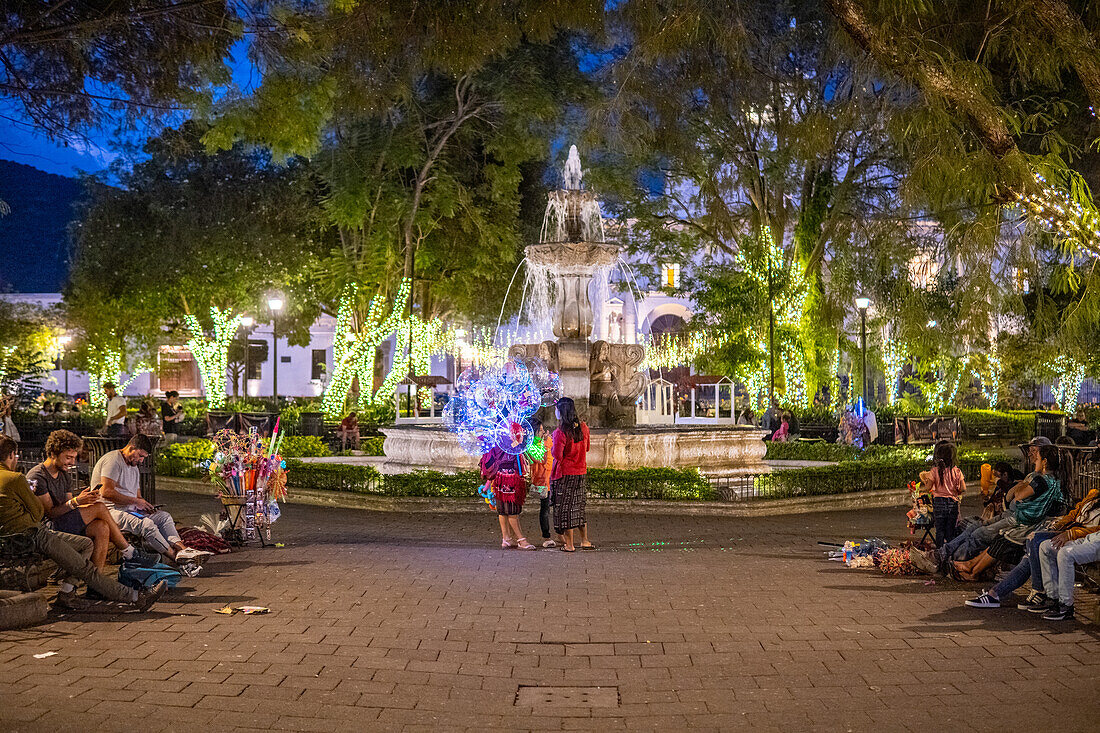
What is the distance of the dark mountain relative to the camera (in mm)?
72625

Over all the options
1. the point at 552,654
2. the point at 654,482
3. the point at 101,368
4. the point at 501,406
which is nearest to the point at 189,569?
the point at 552,654

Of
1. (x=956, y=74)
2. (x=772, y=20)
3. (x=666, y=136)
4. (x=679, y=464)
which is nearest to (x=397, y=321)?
(x=666, y=136)

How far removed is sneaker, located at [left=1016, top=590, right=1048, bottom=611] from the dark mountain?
7116 centimetres

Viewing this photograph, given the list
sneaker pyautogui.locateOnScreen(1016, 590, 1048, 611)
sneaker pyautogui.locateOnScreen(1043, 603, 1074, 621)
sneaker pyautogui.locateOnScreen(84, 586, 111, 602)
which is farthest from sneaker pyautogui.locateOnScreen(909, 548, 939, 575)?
sneaker pyautogui.locateOnScreen(84, 586, 111, 602)

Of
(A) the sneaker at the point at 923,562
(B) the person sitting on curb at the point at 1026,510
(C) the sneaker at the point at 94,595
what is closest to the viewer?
(C) the sneaker at the point at 94,595

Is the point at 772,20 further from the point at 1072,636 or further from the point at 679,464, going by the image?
the point at 1072,636

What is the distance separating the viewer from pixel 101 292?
34.5 metres

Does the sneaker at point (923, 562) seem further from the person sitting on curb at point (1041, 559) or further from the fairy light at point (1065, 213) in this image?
the fairy light at point (1065, 213)

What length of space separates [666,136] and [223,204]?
14442mm

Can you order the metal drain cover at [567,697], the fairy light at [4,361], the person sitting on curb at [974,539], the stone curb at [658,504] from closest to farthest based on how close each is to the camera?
the metal drain cover at [567,697], the person sitting on curb at [974,539], the stone curb at [658,504], the fairy light at [4,361]

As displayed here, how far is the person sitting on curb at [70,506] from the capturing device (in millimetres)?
8086

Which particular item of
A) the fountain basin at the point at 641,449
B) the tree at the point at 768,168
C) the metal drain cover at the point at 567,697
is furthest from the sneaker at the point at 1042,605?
the tree at the point at 768,168

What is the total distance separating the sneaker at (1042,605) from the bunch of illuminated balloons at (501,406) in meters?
4.94

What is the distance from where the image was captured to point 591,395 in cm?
1830
